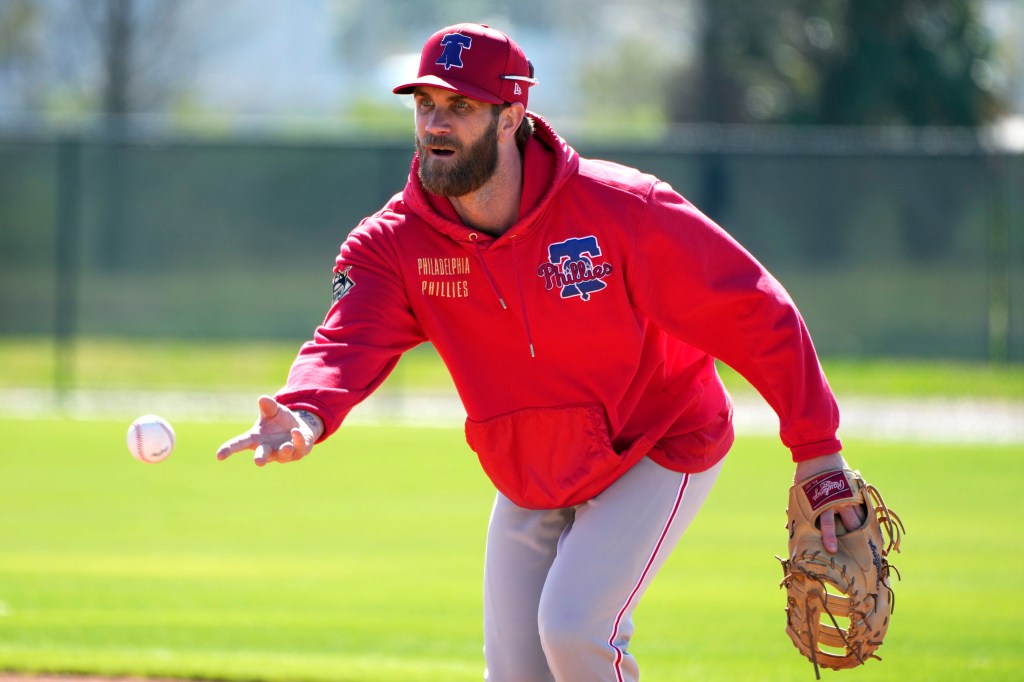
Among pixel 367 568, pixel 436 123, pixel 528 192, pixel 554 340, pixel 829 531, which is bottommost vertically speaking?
pixel 367 568

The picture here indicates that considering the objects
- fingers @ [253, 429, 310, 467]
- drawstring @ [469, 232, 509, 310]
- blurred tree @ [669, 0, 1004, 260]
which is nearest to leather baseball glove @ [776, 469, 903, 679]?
drawstring @ [469, 232, 509, 310]

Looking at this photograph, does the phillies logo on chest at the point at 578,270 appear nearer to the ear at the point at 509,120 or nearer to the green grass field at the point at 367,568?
the ear at the point at 509,120

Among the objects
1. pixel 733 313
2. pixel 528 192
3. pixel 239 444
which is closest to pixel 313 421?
pixel 239 444

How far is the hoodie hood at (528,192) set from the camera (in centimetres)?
437

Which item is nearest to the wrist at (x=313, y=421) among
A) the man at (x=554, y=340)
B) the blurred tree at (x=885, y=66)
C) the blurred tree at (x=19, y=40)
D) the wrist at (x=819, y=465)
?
the man at (x=554, y=340)

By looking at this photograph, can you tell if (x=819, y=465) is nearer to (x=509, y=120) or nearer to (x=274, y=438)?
(x=509, y=120)

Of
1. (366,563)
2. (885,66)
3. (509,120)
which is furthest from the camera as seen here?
(885,66)

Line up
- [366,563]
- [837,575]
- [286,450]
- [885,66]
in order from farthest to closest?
1. [885,66]
2. [366,563]
3. [837,575]
4. [286,450]

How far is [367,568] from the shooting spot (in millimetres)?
8453

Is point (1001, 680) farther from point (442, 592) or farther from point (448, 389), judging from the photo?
point (448, 389)

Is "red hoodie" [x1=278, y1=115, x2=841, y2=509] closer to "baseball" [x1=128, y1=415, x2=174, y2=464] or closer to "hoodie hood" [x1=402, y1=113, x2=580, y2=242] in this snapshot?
"hoodie hood" [x1=402, y1=113, x2=580, y2=242]

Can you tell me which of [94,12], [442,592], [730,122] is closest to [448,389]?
[442,592]

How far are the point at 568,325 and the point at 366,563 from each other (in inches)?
179

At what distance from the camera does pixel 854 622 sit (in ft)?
13.6
